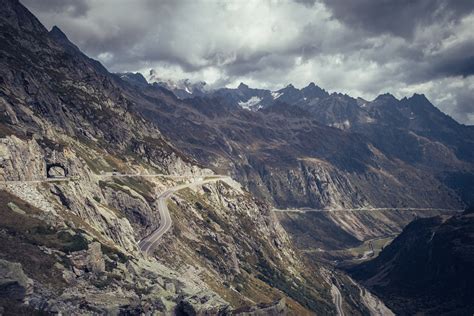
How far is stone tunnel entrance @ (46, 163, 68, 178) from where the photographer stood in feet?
494

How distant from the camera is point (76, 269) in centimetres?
9169

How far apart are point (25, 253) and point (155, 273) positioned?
40548mm

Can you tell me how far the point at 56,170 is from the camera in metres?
154

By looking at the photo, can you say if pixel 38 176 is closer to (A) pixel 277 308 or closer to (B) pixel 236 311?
(B) pixel 236 311

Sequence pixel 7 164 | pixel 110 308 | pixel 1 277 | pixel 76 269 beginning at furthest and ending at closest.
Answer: pixel 7 164 < pixel 76 269 < pixel 110 308 < pixel 1 277

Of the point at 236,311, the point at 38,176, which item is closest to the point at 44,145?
the point at 38,176

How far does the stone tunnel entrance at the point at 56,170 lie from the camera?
150438 millimetres

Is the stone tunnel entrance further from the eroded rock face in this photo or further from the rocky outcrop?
the rocky outcrop

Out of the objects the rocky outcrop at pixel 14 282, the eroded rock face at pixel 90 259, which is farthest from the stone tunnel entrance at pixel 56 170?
the rocky outcrop at pixel 14 282

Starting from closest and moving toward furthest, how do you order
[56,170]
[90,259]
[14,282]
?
[14,282] → [90,259] → [56,170]

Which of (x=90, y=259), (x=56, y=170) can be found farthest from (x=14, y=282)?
(x=56, y=170)

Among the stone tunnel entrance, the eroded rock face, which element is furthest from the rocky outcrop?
the stone tunnel entrance

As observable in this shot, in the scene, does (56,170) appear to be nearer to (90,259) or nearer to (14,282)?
(90,259)

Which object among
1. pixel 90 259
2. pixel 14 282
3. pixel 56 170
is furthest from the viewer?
pixel 56 170
